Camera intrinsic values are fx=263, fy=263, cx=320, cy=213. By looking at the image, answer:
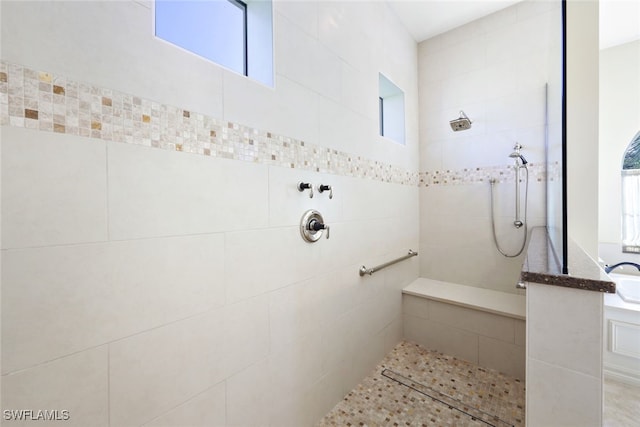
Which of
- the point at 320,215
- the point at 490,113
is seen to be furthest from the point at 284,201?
the point at 490,113

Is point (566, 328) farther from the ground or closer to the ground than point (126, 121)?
closer to the ground

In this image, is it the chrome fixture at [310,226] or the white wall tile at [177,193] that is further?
the chrome fixture at [310,226]

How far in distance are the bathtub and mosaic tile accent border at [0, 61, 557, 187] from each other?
7.50 ft

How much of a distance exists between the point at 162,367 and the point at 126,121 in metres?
0.78

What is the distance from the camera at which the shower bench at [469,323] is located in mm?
1973

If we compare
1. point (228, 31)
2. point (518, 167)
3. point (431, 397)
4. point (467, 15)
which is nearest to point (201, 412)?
point (431, 397)

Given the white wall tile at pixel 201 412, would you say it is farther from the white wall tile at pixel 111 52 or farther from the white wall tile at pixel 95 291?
the white wall tile at pixel 111 52

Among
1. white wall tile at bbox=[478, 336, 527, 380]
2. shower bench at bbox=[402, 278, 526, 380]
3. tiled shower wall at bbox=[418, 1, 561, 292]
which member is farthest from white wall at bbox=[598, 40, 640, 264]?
white wall tile at bbox=[478, 336, 527, 380]

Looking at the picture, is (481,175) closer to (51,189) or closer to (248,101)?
(248,101)

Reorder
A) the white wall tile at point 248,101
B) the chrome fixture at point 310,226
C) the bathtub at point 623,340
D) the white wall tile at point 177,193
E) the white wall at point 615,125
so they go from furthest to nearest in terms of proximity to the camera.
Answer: the white wall at point 615,125
the bathtub at point 623,340
the chrome fixture at point 310,226
the white wall tile at point 248,101
the white wall tile at point 177,193

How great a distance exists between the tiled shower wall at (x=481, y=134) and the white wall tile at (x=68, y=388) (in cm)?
265

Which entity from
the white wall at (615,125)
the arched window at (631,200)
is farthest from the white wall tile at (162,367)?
the arched window at (631,200)

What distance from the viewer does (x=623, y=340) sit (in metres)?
1.77

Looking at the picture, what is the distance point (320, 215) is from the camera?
1470 mm
